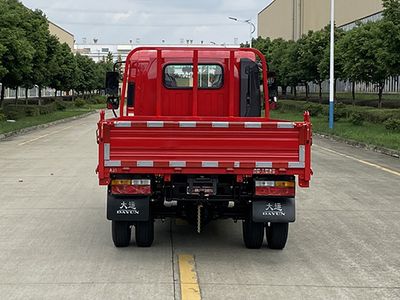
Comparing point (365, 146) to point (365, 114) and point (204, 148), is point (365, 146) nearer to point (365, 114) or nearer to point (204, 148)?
point (365, 114)

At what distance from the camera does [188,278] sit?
21.4 ft

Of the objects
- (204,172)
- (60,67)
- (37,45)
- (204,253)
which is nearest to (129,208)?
(204,172)

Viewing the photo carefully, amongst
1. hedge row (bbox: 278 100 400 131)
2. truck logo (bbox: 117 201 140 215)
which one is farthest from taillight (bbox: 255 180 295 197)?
hedge row (bbox: 278 100 400 131)

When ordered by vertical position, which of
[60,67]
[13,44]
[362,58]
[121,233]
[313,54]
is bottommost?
[121,233]

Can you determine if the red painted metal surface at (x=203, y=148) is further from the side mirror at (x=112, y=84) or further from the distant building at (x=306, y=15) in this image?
the distant building at (x=306, y=15)

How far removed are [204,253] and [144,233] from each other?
0.74 metres

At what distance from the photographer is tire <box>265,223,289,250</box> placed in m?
7.64

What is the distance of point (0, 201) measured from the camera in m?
11.4

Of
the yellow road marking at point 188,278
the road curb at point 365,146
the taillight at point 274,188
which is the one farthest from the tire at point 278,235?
the road curb at point 365,146

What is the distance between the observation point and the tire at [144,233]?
7629mm

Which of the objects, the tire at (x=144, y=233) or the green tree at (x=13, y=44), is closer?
the tire at (x=144, y=233)

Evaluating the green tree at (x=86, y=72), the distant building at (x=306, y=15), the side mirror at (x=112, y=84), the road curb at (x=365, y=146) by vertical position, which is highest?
the distant building at (x=306, y=15)

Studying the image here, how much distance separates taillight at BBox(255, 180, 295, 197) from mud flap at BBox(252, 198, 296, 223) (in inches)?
5.2

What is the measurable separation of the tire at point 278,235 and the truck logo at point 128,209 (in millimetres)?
1634
